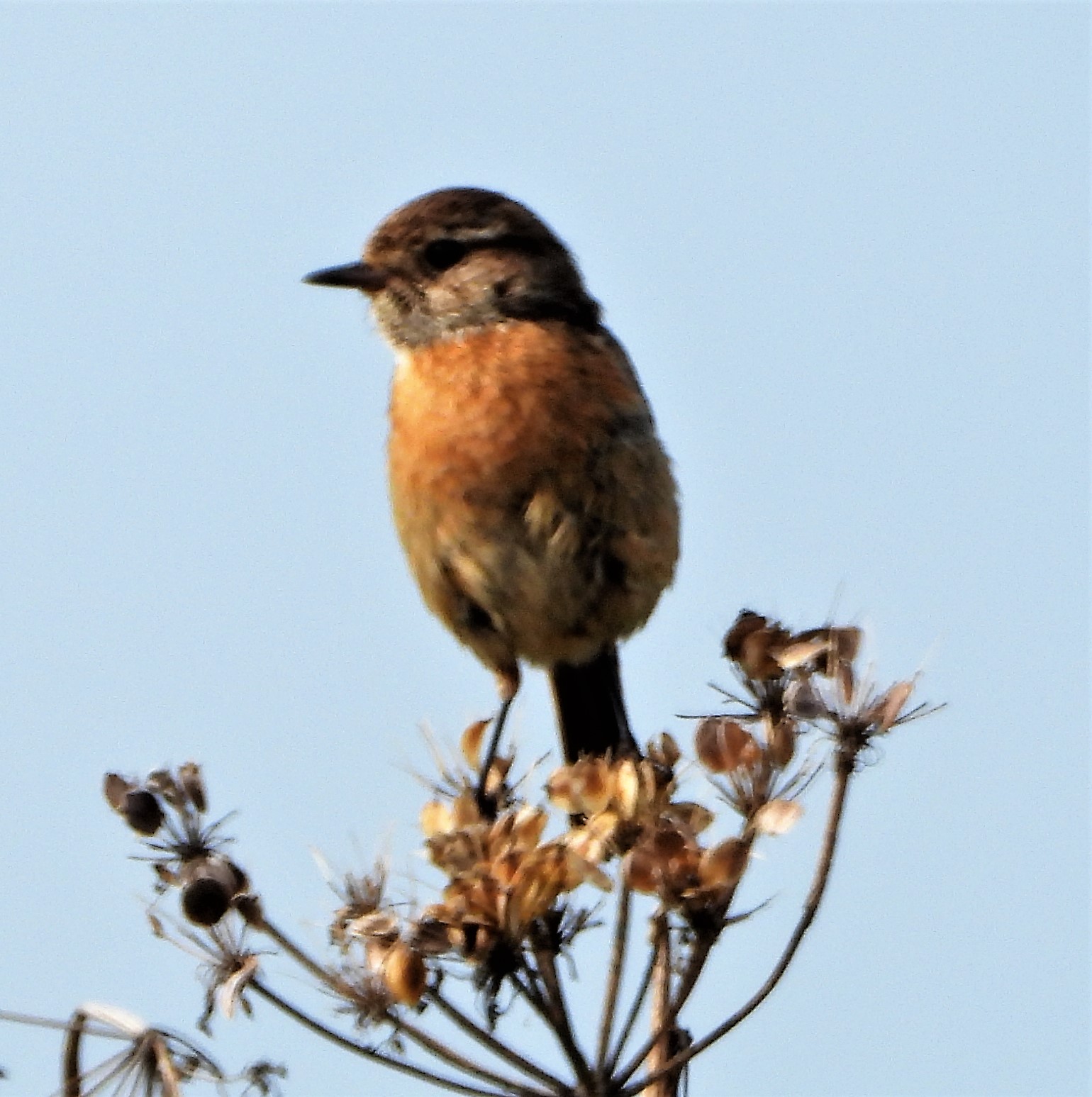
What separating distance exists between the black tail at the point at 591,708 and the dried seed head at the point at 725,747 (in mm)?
3030

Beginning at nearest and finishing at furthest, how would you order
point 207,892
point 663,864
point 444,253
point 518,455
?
1. point 663,864
2. point 207,892
3. point 518,455
4. point 444,253

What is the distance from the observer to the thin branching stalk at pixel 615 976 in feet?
10.3

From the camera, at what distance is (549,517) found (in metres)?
5.57

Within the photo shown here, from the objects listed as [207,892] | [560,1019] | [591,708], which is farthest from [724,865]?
[591,708]

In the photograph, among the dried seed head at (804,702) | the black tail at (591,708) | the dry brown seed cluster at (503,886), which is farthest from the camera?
the black tail at (591,708)

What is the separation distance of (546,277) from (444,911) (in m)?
3.60

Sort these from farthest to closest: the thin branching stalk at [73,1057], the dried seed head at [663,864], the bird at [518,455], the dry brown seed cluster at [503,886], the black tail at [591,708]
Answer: the black tail at [591,708]
the bird at [518,455]
the dry brown seed cluster at [503,886]
the dried seed head at [663,864]
the thin branching stalk at [73,1057]

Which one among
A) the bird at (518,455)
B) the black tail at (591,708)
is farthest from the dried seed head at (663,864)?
the black tail at (591,708)

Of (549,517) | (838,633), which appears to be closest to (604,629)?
(549,517)

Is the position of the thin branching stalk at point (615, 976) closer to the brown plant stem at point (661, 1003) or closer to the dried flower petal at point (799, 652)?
the brown plant stem at point (661, 1003)

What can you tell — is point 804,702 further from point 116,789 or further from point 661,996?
point 116,789

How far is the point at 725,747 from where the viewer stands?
11.4 ft

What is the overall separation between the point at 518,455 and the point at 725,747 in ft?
7.60

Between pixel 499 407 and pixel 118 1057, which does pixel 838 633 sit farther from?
pixel 499 407
